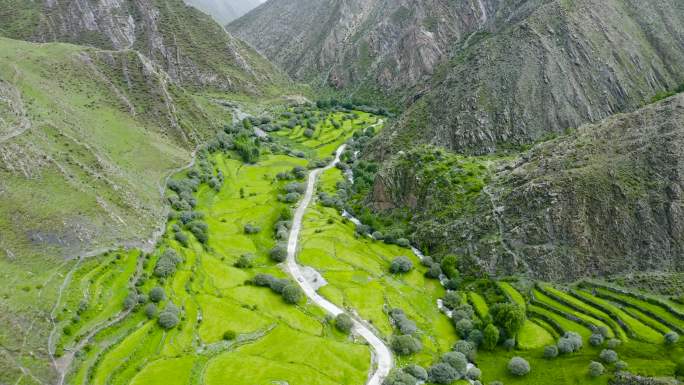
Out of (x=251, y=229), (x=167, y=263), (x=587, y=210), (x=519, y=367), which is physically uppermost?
(x=167, y=263)

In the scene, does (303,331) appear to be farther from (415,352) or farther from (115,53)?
(115,53)

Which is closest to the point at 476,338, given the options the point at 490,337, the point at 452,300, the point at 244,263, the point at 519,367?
the point at 490,337

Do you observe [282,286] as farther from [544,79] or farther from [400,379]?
[544,79]

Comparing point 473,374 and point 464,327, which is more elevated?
point 464,327

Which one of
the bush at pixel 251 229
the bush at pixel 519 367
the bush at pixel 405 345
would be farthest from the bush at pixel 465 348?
the bush at pixel 251 229

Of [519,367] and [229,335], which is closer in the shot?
[519,367]

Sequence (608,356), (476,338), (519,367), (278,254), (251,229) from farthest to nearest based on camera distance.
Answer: (251,229), (278,254), (476,338), (519,367), (608,356)

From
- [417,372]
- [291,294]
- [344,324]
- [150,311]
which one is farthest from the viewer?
[291,294]
